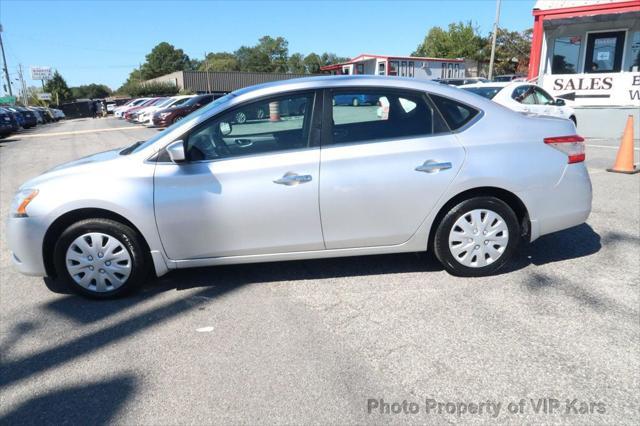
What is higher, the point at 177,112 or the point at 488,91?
the point at 488,91

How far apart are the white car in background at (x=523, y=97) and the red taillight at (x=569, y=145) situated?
22.5 ft

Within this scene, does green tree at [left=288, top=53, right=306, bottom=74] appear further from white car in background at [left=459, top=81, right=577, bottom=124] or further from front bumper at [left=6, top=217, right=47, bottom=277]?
front bumper at [left=6, top=217, right=47, bottom=277]

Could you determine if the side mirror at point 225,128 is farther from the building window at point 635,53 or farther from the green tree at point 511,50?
the green tree at point 511,50

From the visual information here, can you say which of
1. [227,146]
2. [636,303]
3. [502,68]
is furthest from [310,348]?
[502,68]

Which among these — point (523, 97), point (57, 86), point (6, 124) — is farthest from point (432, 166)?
point (57, 86)

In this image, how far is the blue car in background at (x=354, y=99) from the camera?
3701mm

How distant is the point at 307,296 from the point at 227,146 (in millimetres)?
1372

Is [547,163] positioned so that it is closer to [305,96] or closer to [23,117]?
[305,96]

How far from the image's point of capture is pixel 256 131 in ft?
Answer: 12.4

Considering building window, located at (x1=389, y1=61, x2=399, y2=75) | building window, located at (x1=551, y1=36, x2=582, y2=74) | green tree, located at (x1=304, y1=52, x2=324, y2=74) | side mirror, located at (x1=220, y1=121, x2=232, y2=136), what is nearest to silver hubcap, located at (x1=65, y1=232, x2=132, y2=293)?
side mirror, located at (x1=220, y1=121, x2=232, y2=136)

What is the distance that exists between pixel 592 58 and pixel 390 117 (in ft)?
52.1

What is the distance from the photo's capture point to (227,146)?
12.1ft

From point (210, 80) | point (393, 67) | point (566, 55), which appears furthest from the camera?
point (210, 80)

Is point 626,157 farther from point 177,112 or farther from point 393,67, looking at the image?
point 393,67
